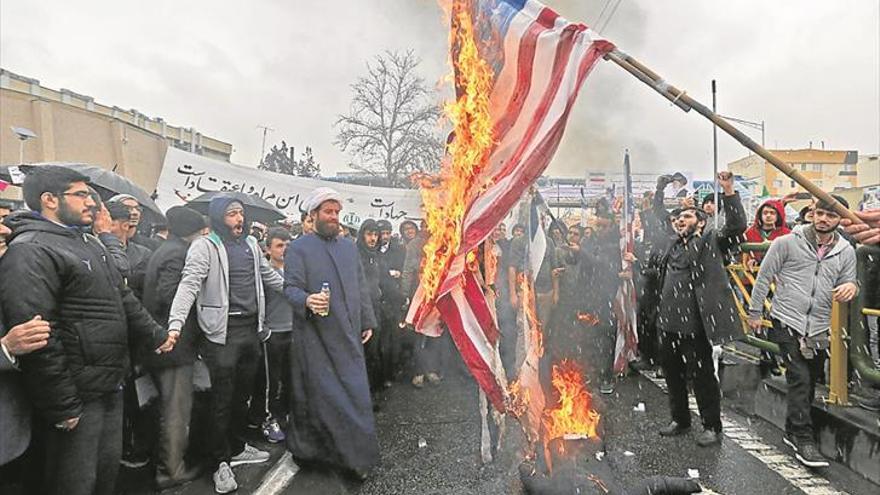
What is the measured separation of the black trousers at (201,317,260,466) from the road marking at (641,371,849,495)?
13.2 feet

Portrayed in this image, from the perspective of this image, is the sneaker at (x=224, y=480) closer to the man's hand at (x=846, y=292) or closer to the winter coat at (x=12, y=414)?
the winter coat at (x=12, y=414)

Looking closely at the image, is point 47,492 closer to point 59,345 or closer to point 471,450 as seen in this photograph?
point 59,345

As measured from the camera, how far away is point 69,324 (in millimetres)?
3027

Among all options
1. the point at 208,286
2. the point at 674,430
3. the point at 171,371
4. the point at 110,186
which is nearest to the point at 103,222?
the point at 208,286

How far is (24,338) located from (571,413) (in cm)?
302

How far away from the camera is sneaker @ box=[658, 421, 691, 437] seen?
529cm

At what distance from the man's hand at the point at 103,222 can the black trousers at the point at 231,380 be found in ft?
3.85

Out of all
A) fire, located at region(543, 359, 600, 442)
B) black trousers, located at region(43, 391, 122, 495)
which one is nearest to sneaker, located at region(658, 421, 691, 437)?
fire, located at region(543, 359, 600, 442)

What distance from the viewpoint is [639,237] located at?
333 inches

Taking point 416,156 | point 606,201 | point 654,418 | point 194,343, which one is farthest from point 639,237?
point 416,156

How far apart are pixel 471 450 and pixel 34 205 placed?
358 centimetres

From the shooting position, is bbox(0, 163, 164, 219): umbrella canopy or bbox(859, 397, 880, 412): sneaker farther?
bbox(0, 163, 164, 219): umbrella canopy

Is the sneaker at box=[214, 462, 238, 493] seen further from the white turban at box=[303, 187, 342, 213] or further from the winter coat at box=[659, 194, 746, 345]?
the winter coat at box=[659, 194, 746, 345]

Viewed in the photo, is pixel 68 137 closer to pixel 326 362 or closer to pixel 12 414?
pixel 326 362
